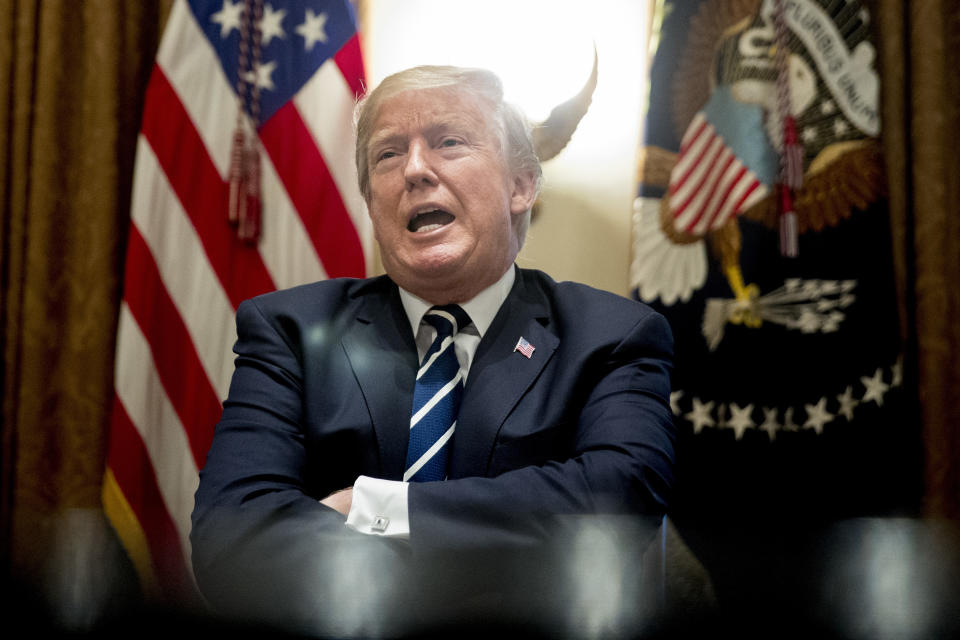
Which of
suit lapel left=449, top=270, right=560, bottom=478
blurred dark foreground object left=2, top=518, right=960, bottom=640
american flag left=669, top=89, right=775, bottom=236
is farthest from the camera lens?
american flag left=669, top=89, right=775, bottom=236

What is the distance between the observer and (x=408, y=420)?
1.01 meters

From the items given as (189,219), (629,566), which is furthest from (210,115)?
(629,566)

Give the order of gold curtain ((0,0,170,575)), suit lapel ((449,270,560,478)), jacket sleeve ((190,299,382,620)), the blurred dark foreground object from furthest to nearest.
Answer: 1. gold curtain ((0,0,170,575))
2. suit lapel ((449,270,560,478))
3. jacket sleeve ((190,299,382,620))
4. the blurred dark foreground object

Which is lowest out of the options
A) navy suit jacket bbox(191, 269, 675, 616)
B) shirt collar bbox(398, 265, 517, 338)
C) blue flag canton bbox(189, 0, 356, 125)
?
navy suit jacket bbox(191, 269, 675, 616)

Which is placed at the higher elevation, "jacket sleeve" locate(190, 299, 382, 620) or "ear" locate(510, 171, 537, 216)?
"ear" locate(510, 171, 537, 216)

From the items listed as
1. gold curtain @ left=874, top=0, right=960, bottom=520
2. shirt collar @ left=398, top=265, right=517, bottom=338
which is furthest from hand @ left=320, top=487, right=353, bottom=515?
gold curtain @ left=874, top=0, right=960, bottom=520

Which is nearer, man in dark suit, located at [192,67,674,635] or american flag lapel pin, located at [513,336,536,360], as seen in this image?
man in dark suit, located at [192,67,674,635]

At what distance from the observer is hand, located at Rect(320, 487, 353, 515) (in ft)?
3.00

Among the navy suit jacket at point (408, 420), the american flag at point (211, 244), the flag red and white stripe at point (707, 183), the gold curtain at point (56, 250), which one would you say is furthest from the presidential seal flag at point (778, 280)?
the gold curtain at point (56, 250)

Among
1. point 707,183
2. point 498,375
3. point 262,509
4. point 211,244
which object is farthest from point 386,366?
point 707,183

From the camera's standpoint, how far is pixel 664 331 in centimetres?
111

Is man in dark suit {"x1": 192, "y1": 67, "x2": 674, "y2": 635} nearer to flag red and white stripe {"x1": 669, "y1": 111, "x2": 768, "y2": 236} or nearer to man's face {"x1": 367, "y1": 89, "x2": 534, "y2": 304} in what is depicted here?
man's face {"x1": 367, "y1": 89, "x2": 534, "y2": 304}

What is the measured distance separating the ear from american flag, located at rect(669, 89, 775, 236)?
1.49 feet

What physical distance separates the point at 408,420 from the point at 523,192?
413mm
